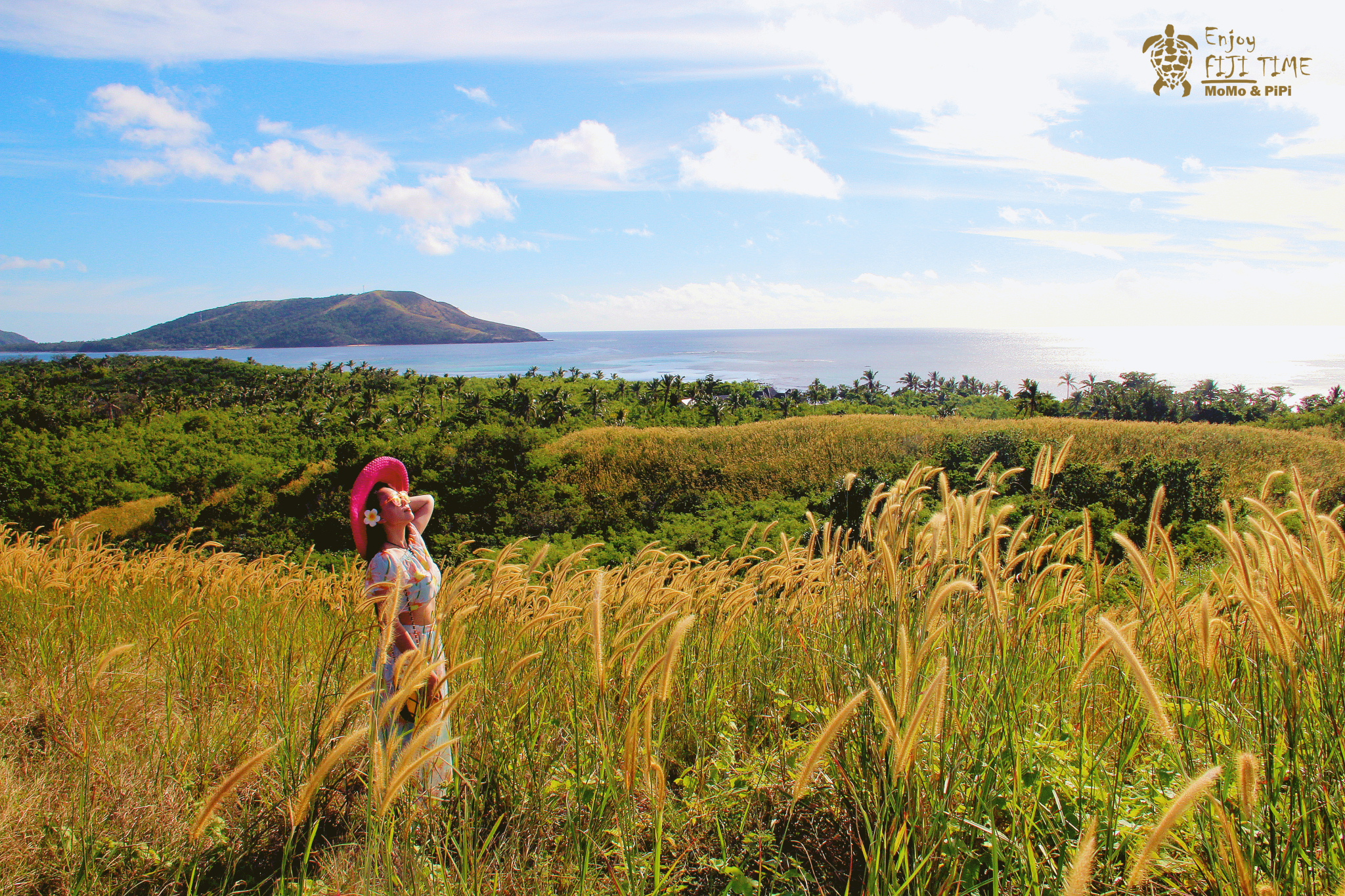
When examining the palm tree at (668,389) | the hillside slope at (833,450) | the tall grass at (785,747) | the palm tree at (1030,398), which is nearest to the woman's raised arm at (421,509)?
the tall grass at (785,747)

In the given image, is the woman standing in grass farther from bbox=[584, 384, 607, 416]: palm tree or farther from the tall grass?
bbox=[584, 384, 607, 416]: palm tree

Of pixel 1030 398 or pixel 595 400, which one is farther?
pixel 595 400

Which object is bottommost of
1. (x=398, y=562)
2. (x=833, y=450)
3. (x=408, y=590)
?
(x=833, y=450)

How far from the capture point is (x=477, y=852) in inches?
86.3

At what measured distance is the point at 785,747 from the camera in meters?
2.39

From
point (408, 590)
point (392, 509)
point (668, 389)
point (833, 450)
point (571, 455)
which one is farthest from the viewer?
point (668, 389)

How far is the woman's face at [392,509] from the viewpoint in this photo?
10.0 feet

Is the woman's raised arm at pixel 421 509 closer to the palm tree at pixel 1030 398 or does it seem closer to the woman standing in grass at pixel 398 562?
the woman standing in grass at pixel 398 562

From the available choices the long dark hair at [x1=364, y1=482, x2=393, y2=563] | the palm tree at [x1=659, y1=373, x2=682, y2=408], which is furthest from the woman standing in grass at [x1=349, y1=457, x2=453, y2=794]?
the palm tree at [x1=659, y1=373, x2=682, y2=408]

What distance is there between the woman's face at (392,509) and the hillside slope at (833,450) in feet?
136

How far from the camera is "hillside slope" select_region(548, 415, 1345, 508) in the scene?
1549 inches

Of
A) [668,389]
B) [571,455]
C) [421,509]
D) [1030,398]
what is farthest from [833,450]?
[421,509]

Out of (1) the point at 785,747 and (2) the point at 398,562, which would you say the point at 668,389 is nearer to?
(2) the point at 398,562

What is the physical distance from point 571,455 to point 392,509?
182 feet
